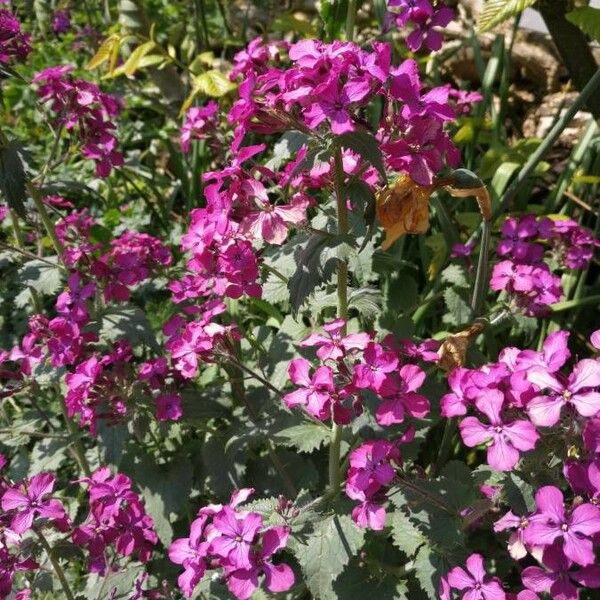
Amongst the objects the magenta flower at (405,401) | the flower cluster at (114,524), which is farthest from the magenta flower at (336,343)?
the flower cluster at (114,524)

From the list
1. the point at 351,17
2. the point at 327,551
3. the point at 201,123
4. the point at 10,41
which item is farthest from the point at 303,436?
the point at 10,41

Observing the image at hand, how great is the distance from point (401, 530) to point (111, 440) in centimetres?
85

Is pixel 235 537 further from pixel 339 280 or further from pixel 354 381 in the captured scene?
pixel 339 280

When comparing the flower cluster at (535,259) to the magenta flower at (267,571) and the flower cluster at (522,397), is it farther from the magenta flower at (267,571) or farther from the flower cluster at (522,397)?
the magenta flower at (267,571)

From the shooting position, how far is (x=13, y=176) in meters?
1.82

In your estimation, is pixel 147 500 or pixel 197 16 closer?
pixel 147 500

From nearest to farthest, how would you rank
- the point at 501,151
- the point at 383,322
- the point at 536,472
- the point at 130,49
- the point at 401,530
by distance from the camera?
the point at 536,472
the point at 401,530
the point at 383,322
the point at 501,151
the point at 130,49

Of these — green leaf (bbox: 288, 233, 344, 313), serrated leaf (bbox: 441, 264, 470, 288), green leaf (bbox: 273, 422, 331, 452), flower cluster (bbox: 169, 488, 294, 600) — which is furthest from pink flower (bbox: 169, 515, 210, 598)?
serrated leaf (bbox: 441, 264, 470, 288)

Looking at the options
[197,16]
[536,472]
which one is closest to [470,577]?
[536,472]

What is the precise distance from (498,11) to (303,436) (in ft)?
3.55

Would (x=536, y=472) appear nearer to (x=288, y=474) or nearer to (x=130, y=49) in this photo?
(x=288, y=474)

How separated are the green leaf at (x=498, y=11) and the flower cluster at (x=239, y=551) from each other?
113 centimetres

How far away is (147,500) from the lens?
2027 millimetres

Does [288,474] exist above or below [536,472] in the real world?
below
